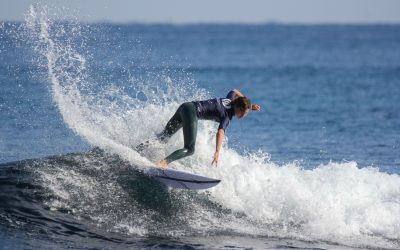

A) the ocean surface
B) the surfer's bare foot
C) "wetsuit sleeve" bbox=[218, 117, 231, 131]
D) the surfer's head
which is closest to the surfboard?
the surfer's bare foot

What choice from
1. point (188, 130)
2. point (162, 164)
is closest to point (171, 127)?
point (188, 130)

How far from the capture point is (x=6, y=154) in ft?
46.7

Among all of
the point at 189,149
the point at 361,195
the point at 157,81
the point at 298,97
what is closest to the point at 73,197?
the point at 189,149

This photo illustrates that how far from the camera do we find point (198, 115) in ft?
39.1

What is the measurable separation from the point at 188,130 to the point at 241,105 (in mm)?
1046

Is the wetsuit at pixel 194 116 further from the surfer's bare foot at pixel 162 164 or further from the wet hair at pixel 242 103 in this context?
the surfer's bare foot at pixel 162 164

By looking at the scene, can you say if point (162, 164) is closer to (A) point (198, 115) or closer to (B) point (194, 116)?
(B) point (194, 116)

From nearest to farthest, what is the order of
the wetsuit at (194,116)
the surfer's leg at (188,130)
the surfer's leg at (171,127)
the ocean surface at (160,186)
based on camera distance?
the ocean surface at (160,186), the surfer's leg at (188,130), the wetsuit at (194,116), the surfer's leg at (171,127)

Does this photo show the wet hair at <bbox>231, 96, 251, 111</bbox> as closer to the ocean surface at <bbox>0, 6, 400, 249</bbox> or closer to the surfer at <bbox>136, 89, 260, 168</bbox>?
the surfer at <bbox>136, 89, 260, 168</bbox>

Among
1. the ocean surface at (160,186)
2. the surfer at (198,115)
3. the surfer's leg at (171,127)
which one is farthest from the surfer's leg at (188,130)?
the ocean surface at (160,186)

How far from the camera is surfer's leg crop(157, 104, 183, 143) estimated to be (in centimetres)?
1198

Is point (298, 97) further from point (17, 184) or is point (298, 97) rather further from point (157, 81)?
point (17, 184)

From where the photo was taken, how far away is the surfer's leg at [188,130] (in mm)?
11495

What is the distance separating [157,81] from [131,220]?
18.0 metres
